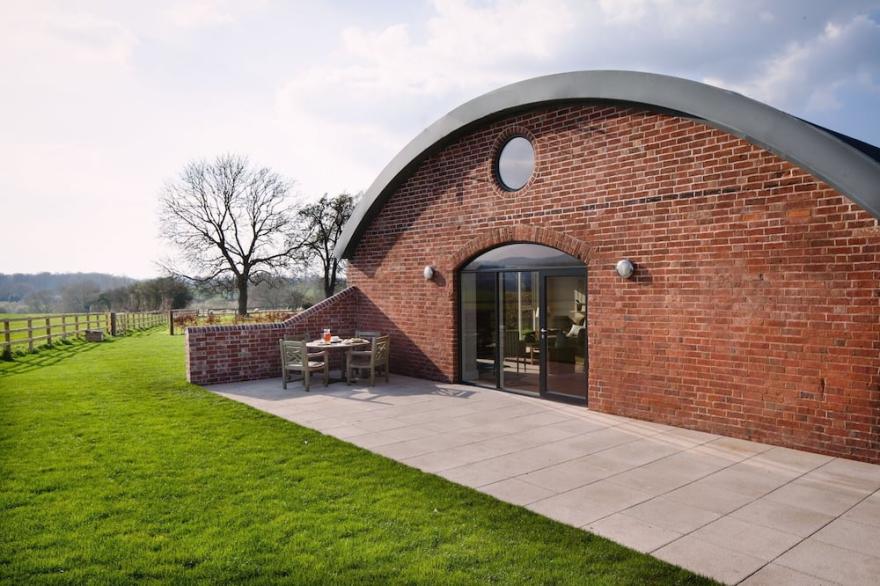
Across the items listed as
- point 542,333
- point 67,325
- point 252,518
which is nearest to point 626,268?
point 542,333

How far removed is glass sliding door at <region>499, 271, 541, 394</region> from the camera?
919 cm

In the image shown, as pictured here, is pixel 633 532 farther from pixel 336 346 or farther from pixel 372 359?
pixel 336 346

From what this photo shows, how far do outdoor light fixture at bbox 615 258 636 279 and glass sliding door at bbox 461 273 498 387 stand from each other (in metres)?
2.65

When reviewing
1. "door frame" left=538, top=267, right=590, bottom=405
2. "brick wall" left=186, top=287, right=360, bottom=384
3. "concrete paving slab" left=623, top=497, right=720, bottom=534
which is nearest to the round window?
"door frame" left=538, top=267, right=590, bottom=405

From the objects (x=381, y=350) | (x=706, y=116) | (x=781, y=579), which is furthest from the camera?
(x=381, y=350)

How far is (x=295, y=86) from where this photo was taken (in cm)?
952

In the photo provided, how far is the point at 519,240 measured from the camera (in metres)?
9.05

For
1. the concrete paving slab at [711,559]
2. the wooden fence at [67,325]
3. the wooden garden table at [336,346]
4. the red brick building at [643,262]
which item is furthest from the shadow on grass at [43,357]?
the concrete paving slab at [711,559]

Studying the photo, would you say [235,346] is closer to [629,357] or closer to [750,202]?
[629,357]

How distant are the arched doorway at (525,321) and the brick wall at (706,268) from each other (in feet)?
1.42

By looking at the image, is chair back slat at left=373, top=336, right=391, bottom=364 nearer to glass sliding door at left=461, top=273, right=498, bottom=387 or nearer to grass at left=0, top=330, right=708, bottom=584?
glass sliding door at left=461, top=273, right=498, bottom=387

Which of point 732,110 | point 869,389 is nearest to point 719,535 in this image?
point 869,389

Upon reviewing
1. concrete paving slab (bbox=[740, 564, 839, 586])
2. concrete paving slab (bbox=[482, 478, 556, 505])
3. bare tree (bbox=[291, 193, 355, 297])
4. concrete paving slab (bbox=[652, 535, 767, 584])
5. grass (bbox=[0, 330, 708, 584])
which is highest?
bare tree (bbox=[291, 193, 355, 297])

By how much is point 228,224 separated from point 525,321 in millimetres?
32355
